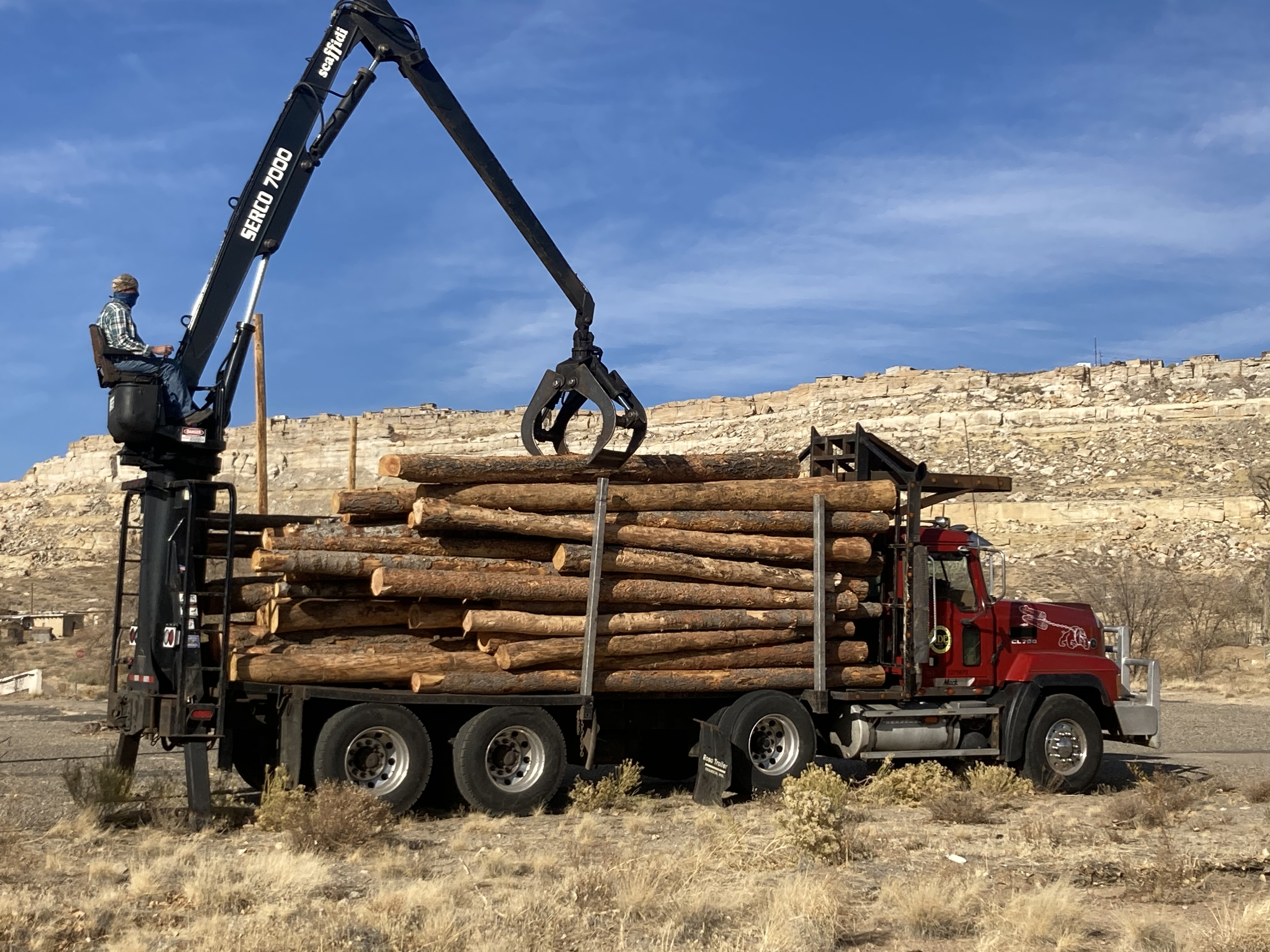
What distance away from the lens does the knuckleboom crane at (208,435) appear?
11.1m

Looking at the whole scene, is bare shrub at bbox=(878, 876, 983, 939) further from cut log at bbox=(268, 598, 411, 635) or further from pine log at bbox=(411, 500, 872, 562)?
cut log at bbox=(268, 598, 411, 635)

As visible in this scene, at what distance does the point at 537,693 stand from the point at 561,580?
1150mm

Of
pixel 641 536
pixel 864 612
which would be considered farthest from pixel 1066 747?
pixel 641 536

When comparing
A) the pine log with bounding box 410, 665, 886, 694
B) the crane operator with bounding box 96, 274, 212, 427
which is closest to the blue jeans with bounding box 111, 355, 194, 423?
the crane operator with bounding box 96, 274, 212, 427

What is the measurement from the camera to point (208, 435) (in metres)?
11.5

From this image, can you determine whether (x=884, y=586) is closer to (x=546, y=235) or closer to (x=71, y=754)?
(x=546, y=235)

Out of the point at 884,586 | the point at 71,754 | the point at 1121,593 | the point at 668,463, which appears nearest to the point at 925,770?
the point at 884,586

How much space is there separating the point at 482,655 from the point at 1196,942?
7.16 m

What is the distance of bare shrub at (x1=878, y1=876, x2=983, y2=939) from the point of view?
776 centimetres

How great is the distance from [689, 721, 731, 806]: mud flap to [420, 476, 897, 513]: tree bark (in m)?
2.33

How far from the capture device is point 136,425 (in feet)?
36.1

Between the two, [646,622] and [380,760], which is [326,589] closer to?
[380,760]

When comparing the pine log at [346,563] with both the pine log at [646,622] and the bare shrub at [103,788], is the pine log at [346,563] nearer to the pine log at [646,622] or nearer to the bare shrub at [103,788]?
the pine log at [646,622]

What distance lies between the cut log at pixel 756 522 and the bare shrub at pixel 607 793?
2516mm
